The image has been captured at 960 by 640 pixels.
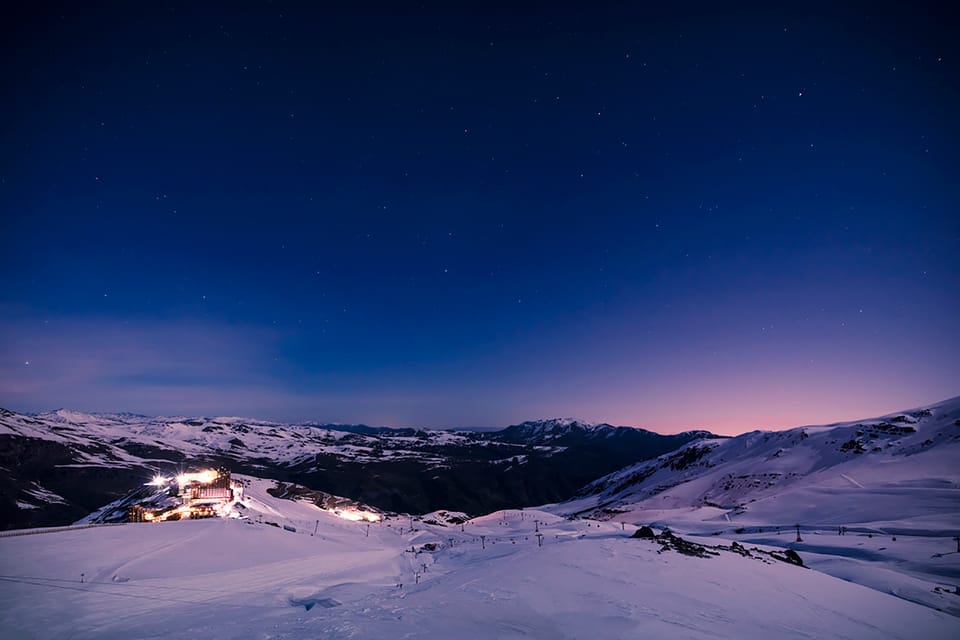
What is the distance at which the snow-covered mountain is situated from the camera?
148ft

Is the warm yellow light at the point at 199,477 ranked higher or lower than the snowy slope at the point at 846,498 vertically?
higher

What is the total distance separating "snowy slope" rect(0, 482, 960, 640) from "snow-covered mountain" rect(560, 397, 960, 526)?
3368 centimetres

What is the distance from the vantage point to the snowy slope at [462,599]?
35.5 ft

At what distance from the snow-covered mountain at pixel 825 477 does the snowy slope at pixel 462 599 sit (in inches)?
1326

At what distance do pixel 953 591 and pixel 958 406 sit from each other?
9569 centimetres

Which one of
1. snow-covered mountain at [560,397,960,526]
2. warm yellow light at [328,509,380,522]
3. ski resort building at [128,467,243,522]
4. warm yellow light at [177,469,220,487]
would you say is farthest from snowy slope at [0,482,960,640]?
warm yellow light at [328,509,380,522]

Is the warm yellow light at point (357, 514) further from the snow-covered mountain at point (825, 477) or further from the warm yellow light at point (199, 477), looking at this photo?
the snow-covered mountain at point (825, 477)

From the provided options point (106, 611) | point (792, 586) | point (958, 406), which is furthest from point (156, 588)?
point (958, 406)

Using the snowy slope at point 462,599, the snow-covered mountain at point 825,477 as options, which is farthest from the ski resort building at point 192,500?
the snow-covered mountain at point 825,477

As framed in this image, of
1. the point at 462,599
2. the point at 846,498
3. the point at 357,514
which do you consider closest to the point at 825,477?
the point at 846,498

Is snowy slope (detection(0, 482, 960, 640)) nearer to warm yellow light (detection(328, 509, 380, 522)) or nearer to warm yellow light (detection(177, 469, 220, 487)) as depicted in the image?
warm yellow light (detection(177, 469, 220, 487))

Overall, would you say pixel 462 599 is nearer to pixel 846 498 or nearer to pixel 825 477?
pixel 846 498

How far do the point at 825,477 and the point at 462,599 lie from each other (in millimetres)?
82545

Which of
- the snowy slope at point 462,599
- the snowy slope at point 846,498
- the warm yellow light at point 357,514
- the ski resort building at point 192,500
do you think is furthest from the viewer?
the warm yellow light at point 357,514
